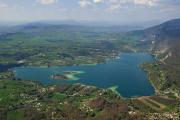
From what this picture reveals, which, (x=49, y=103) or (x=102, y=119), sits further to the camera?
(x=49, y=103)

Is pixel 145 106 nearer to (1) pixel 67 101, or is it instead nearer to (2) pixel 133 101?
(2) pixel 133 101

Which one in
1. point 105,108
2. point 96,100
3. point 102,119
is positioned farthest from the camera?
point 96,100

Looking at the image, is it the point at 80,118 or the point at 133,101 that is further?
the point at 133,101

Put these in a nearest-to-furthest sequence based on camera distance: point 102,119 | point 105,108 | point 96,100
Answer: point 102,119
point 105,108
point 96,100

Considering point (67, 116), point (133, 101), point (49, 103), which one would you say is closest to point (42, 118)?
point (67, 116)

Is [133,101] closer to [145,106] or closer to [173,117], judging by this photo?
[145,106]

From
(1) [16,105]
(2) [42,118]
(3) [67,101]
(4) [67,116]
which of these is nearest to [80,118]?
(4) [67,116]

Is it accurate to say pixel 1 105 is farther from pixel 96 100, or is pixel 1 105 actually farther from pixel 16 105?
pixel 96 100
